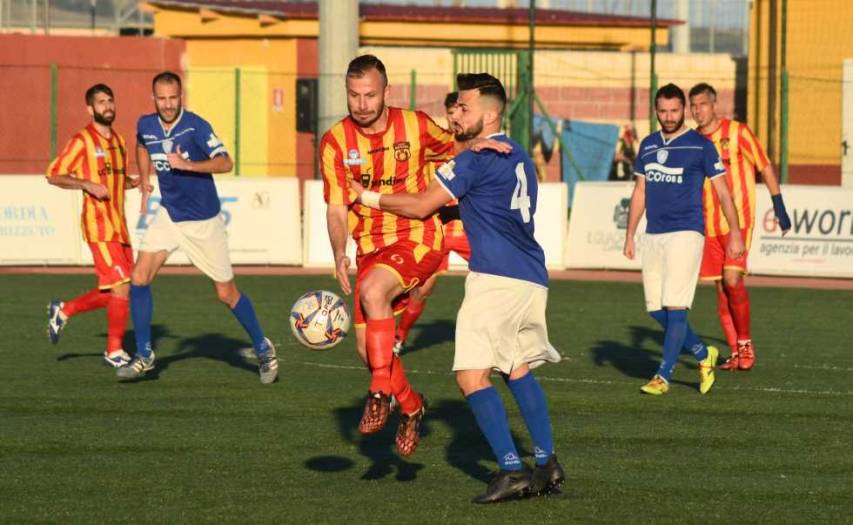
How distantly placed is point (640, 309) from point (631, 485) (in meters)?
10.1

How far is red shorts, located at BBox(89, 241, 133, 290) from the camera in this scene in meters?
13.2

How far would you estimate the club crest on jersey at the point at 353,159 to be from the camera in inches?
367

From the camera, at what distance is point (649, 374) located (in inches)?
520

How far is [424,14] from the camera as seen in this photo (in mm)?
40062

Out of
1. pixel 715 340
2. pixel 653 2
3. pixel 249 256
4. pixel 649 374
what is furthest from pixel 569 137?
pixel 649 374

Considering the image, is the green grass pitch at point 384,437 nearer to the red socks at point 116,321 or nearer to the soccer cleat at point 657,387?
the soccer cleat at point 657,387

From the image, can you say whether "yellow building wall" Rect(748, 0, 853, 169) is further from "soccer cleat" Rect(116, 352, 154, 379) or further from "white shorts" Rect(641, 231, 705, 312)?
"soccer cleat" Rect(116, 352, 154, 379)

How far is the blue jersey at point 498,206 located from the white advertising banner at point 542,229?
50.8 feet

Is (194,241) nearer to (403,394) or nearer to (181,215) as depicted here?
(181,215)

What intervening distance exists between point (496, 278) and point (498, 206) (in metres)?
0.37

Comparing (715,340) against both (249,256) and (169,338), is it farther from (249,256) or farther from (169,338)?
(249,256)

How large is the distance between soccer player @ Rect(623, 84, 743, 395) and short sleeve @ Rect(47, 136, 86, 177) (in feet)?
15.0

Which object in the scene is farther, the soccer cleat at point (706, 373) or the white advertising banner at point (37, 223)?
the white advertising banner at point (37, 223)

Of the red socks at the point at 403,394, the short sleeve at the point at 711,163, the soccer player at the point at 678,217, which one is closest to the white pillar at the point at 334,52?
the soccer player at the point at 678,217
